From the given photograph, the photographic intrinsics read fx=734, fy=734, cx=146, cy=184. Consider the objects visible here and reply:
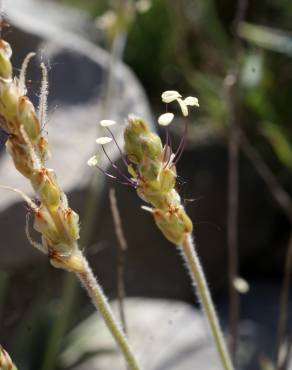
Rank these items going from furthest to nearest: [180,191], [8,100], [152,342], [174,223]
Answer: [152,342] → [180,191] → [174,223] → [8,100]

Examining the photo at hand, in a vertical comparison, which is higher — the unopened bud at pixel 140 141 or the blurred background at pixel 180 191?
the unopened bud at pixel 140 141

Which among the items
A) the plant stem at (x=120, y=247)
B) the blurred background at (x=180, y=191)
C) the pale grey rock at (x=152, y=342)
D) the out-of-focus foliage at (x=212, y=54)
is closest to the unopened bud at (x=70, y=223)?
the plant stem at (x=120, y=247)

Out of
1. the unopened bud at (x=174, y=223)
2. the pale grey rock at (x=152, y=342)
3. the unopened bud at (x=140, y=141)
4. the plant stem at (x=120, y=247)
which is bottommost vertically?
the pale grey rock at (x=152, y=342)

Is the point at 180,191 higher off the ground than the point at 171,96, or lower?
lower

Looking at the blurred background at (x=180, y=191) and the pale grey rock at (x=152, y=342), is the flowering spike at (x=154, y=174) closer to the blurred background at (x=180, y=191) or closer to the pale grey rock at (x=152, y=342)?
the blurred background at (x=180, y=191)

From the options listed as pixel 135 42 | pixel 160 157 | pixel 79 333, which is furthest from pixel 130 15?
pixel 135 42

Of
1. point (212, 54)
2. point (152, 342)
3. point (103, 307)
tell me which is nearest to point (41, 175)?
point (103, 307)

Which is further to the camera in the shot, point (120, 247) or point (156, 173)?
point (120, 247)

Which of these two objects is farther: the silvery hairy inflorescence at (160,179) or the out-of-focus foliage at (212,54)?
the out-of-focus foliage at (212,54)

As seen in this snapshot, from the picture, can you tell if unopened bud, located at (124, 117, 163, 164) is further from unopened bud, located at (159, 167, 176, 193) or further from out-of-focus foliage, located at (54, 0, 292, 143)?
out-of-focus foliage, located at (54, 0, 292, 143)

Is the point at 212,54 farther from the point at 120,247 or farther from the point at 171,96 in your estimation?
the point at 171,96
